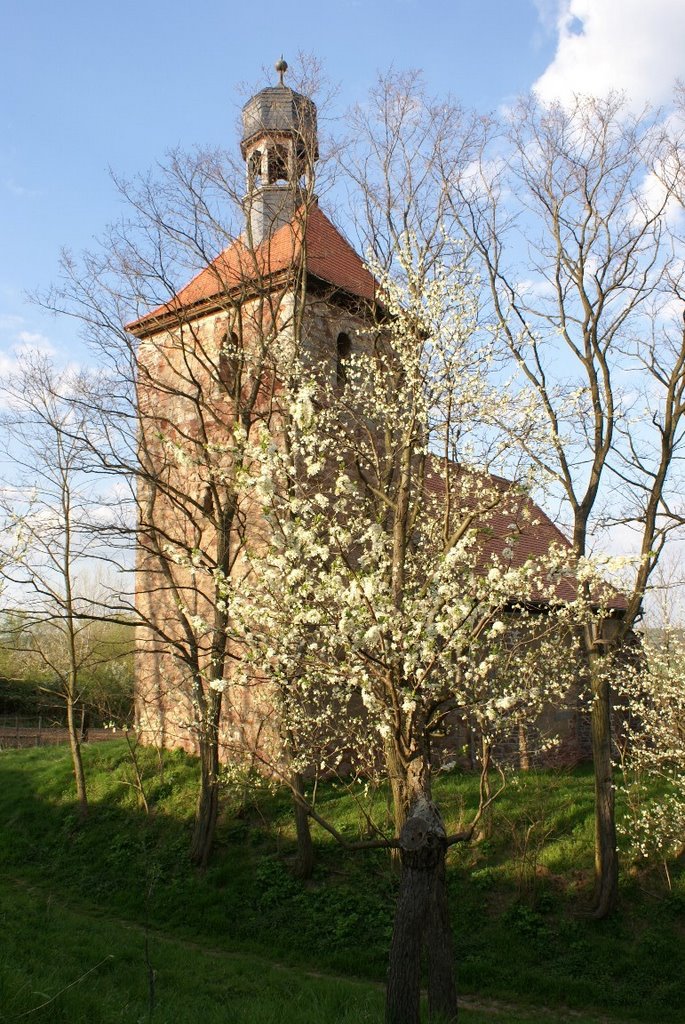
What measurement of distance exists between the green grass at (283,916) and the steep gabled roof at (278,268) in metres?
8.82

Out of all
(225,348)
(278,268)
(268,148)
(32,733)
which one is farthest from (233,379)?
(32,733)

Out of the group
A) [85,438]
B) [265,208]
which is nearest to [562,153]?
[265,208]

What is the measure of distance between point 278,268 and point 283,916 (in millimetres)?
10998

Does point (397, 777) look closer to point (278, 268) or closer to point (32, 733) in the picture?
point (278, 268)

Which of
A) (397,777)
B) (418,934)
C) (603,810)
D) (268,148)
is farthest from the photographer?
(268,148)

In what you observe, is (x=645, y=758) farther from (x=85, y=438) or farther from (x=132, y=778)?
(x=85, y=438)

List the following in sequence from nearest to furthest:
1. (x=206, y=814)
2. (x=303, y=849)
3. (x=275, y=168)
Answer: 1. (x=303, y=849)
2. (x=206, y=814)
3. (x=275, y=168)

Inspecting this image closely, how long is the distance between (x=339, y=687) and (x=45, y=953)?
3.61 meters

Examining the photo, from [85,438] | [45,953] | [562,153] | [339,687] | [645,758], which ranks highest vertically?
[562,153]

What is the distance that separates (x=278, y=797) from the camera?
47.4 ft

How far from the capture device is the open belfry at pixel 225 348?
1430 centimetres

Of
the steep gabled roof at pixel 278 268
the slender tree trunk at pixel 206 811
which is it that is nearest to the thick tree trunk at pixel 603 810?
the slender tree trunk at pixel 206 811

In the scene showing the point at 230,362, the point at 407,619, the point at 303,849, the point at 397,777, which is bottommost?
the point at 303,849

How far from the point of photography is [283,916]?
37.4 feet
